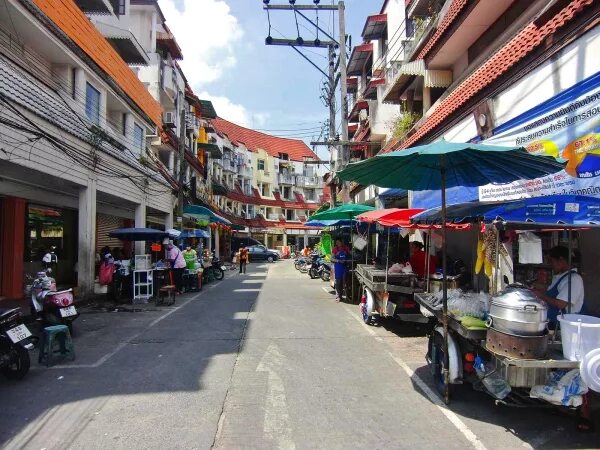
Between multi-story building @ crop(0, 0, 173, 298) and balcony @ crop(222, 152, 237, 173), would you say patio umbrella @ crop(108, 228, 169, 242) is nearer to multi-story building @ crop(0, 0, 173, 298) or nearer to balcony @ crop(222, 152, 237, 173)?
multi-story building @ crop(0, 0, 173, 298)

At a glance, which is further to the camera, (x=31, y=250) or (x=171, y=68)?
(x=171, y=68)

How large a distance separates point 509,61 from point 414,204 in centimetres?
621

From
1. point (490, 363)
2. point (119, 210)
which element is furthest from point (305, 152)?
point (490, 363)

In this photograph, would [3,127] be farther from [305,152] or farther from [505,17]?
[305,152]

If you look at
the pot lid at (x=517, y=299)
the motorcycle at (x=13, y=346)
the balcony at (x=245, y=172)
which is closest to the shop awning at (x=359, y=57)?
the pot lid at (x=517, y=299)

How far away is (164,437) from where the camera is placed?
3951 millimetres

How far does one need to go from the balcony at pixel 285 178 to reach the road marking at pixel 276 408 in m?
60.2

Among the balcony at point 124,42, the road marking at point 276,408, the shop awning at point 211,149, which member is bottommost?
the road marking at point 276,408

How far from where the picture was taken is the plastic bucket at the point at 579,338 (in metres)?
3.73

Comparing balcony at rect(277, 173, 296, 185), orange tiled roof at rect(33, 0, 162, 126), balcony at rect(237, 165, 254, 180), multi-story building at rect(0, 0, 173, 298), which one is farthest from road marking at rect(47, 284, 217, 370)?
balcony at rect(277, 173, 296, 185)

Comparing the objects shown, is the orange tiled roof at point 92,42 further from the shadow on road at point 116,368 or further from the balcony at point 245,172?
the balcony at point 245,172

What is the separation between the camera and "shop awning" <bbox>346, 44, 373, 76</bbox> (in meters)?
25.3

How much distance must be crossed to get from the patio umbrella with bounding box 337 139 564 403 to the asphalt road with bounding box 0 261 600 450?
753 mm

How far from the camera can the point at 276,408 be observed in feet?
15.2
